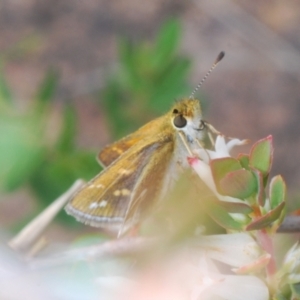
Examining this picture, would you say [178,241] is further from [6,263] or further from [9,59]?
[9,59]

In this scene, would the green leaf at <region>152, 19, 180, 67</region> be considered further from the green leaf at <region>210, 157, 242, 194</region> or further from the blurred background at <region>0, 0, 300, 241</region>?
the green leaf at <region>210, 157, 242, 194</region>

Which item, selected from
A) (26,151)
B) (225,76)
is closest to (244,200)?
(26,151)

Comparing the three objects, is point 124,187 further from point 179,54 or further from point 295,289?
point 179,54

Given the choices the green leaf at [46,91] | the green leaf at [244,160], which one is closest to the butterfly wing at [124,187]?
the green leaf at [244,160]

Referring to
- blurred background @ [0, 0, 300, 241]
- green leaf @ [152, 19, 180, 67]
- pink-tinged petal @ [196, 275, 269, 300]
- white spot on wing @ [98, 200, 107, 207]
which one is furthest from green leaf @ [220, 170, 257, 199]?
blurred background @ [0, 0, 300, 241]

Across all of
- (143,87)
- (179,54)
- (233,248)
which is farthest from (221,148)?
(179,54)
